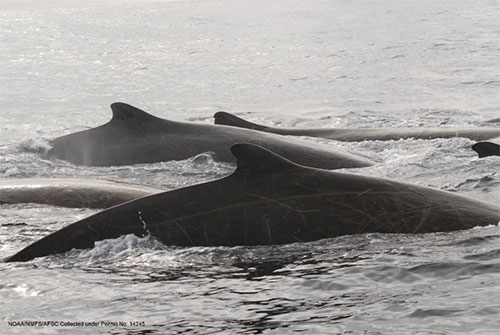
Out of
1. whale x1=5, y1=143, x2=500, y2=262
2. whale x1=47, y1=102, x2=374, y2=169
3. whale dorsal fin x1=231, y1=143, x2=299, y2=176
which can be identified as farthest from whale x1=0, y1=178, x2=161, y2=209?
whale dorsal fin x1=231, y1=143, x2=299, y2=176

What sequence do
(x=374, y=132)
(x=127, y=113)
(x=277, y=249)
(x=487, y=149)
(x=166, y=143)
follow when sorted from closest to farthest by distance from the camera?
(x=277, y=249), (x=487, y=149), (x=127, y=113), (x=166, y=143), (x=374, y=132)

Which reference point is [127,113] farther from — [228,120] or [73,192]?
[73,192]

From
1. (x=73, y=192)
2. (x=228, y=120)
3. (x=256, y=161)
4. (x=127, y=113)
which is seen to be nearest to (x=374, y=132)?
(x=228, y=120)

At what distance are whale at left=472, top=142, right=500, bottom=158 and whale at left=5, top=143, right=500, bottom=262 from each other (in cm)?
497

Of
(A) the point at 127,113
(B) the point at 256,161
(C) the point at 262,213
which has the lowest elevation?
(C) the point at 262,213

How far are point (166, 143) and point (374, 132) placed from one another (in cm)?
403

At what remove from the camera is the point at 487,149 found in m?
13.7

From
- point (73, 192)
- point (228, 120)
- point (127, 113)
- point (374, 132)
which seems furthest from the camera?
point (374, 132)

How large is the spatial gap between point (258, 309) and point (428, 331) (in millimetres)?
1308

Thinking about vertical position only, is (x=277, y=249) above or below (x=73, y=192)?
below

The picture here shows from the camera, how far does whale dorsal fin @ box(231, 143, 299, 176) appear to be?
836cm

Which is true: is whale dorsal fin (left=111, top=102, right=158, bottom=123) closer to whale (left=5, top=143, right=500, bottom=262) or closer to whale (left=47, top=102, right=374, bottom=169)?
whale (left=47, top=102, right=374, bottom=169)

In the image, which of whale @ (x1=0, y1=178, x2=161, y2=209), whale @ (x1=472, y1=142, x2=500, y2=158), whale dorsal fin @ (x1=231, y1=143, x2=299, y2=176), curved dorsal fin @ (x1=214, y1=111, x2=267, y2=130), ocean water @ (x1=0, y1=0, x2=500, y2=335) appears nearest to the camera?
ocean water @ (x1=0, y1=0, x2=500, y2=335)

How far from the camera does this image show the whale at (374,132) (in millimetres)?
16047
